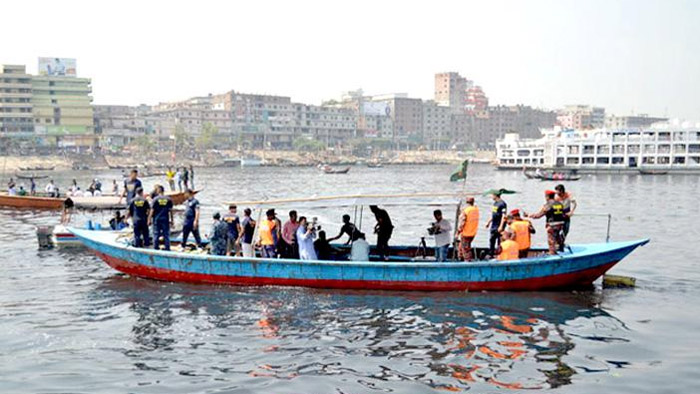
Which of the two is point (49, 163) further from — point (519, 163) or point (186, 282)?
point (186, 282)

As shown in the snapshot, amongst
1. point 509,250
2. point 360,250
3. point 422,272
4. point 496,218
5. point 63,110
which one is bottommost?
point 422,272

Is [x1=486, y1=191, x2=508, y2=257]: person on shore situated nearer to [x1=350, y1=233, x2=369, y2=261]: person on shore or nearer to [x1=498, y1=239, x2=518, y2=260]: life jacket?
[x1=498, y1=239, x2=518, y2=260]: life jacket

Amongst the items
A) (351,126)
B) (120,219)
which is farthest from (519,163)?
(120,219)

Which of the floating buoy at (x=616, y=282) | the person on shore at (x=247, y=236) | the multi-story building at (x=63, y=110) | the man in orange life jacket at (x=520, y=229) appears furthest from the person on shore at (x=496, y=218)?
the multi-story building at (x=63, y=110)

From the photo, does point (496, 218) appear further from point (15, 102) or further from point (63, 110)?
point (63, 110)

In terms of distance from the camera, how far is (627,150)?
4149 inches

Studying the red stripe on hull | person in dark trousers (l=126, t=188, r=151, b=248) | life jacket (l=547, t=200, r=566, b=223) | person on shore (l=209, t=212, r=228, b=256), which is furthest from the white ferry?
person in dark trousers (l=126, t=188, r=151, b=248)

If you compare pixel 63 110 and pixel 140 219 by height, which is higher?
pixel 63 110

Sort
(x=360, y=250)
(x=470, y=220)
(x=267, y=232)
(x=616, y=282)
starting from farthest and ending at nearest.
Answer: (x=616, y=282) → (x=267, y=232) → (x=360, y=250) → (x=470, y=220)

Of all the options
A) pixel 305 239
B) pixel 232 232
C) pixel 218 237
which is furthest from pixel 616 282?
pixel 218 237

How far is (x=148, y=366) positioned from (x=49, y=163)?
123998mm

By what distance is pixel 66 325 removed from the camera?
13352 millimetres

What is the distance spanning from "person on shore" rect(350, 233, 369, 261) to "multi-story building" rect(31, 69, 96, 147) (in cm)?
13179

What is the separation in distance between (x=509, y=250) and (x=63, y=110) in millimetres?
136254
